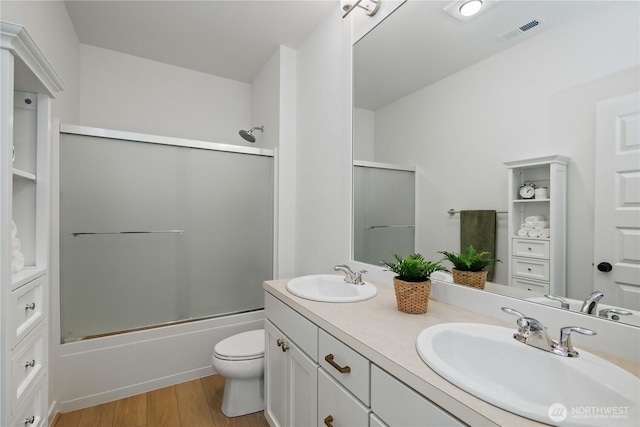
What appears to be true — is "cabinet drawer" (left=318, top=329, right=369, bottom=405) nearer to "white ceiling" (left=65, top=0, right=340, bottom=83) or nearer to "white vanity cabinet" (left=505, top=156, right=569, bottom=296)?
"white vanity cabinet" (left=505, top=156, right=569, bottom=296)

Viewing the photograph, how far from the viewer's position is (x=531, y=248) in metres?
1.01

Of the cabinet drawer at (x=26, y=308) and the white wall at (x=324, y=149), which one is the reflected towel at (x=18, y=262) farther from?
the white wall at (x=324, y=149)

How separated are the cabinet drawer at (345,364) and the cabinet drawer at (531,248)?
68 cm

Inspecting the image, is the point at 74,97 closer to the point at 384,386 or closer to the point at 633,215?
the point at 384,386

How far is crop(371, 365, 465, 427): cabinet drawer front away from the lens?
25.2 inches

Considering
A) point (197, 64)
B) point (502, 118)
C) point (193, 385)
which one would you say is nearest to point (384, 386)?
point (502, 118)

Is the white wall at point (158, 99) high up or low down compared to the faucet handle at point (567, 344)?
up

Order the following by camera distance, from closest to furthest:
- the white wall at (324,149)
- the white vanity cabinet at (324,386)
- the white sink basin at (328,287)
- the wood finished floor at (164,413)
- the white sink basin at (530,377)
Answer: the white sink basin at (530,377)
the white vanity cabinet at (324,386)
the white sink basin at (328,287)
the wood finished floor at (164,413)
the white wall at (324,149)

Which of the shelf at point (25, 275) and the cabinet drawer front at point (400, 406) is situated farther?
the shelf at point (25, 275)

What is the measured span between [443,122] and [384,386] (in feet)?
3.51

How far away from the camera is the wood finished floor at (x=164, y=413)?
1697mm

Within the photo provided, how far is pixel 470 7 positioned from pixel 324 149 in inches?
44.8

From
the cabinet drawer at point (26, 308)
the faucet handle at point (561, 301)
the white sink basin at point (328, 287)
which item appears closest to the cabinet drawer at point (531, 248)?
the faucet handle at point (561, 301)

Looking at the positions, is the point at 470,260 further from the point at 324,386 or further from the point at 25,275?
the point at 25,275
